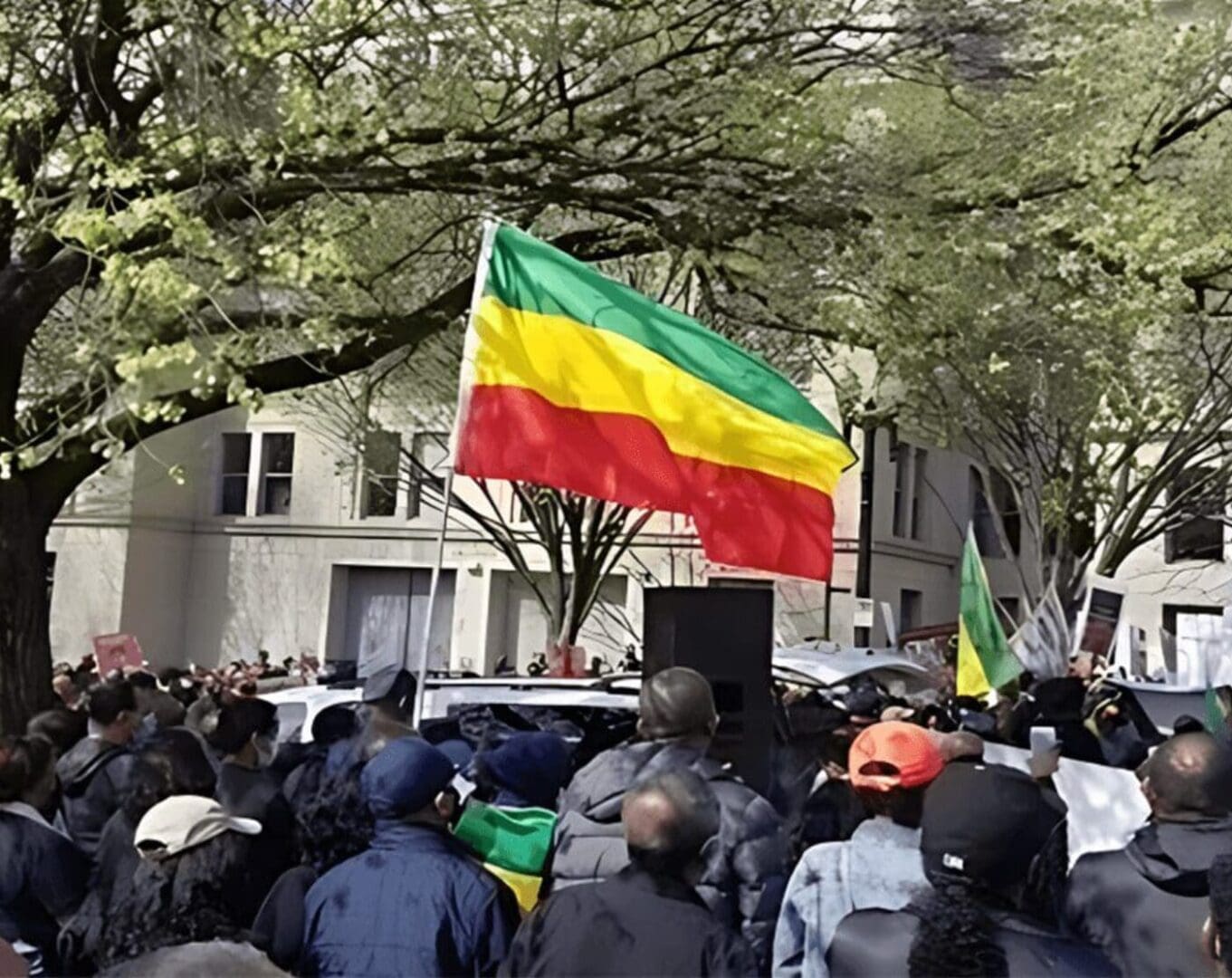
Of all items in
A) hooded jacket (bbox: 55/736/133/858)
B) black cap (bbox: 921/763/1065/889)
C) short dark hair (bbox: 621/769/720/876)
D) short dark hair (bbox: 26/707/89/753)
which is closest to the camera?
black cap (bbox: 921/763/1065/889)

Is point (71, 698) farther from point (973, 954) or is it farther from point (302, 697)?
point (973, 954)

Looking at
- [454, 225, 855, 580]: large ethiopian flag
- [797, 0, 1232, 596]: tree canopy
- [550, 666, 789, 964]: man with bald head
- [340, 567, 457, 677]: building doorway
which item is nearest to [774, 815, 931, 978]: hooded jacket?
[550, 666, 789, 964]: man with bald head

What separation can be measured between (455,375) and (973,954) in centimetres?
1707

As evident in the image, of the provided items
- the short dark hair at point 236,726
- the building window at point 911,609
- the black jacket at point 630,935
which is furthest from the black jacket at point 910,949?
the building window at point 911,609

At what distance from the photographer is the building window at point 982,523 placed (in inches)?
1421

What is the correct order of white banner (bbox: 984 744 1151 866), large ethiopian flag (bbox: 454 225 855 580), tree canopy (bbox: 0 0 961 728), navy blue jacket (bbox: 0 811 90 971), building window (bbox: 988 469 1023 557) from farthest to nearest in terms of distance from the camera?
building window (bbox: 988 469 1023 557) → tree canopy (bbox: 0 0 961 728) → large ethiopian flag (bbox: 454 225 855 580) → white banner (bbox: 984 744 1151 866) → navy blue jacket (bbox: 0 811 90 971)

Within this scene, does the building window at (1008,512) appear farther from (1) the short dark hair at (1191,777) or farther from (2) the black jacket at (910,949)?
(2) the black jacket at (910,949)

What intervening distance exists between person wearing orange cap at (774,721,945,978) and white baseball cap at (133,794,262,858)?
147cm

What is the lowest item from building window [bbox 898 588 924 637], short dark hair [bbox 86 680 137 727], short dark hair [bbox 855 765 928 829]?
short dark hair [bbox 86 680 137 727]

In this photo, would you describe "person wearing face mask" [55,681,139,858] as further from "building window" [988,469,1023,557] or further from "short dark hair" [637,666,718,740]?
"building window" [988,469,1023,557]

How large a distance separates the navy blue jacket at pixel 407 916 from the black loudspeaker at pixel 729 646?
2843 millimetres

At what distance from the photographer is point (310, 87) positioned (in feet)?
30.1

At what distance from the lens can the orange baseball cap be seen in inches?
157

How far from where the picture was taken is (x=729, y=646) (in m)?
6.87
